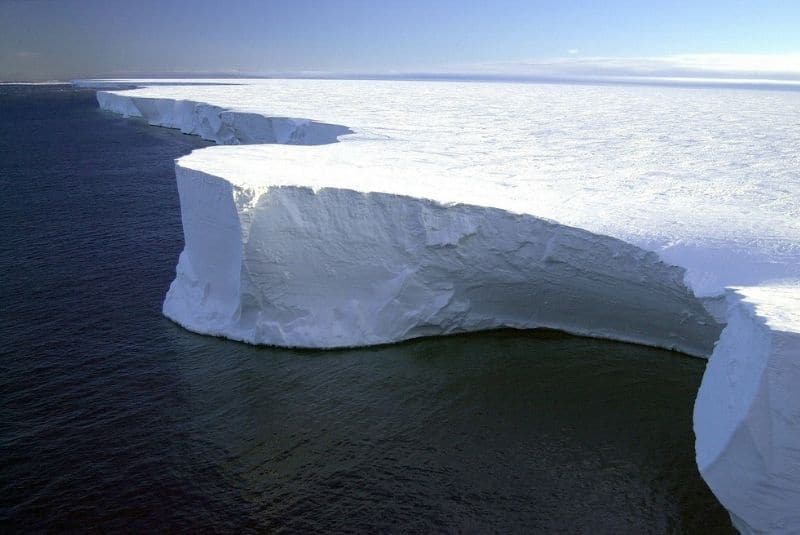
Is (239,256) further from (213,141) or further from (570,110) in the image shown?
(213,141)

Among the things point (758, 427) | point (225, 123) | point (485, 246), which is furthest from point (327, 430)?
point (225, 123)

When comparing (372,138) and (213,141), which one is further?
(213,141)

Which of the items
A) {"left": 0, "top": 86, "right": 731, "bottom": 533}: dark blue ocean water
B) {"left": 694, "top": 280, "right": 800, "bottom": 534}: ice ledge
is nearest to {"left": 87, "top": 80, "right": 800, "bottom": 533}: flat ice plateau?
{"left": 694, "top": 280, "right": 800, "bottom": 534}: ice ledge

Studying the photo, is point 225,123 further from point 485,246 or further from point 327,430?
point 327,430

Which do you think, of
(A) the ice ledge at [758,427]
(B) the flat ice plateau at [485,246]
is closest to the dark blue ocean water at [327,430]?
(B) the flat ice plateau at [485,246]

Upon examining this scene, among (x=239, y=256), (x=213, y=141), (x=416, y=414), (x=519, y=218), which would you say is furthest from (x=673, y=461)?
(x=213, y=141)

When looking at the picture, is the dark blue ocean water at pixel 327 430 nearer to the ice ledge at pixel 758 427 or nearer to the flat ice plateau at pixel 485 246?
the flat ice plateau at pixel 485 246

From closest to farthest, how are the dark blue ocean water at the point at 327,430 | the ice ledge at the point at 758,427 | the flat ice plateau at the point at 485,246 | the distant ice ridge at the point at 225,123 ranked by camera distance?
the ice ledge at the point at 758,427, the dark blue ocean water at the point at 327,430, the flat ice plateau at the point at 485,246, the distant ice ridge at the point at 225,123

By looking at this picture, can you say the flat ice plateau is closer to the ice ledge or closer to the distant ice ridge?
the ice ledge

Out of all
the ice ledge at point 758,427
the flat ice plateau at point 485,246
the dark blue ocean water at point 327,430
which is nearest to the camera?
the ice ledge at point 758,427
